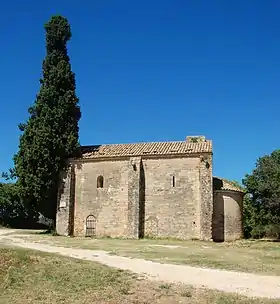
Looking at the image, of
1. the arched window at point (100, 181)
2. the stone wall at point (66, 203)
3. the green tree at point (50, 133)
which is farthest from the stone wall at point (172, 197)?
the green tree at point (50, 133)

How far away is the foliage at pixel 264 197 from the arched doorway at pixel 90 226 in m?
17.4

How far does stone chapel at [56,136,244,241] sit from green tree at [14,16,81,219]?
A: 1435 millimetres

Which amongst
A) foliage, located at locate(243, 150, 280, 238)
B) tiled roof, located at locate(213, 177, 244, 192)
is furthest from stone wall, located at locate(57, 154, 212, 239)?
foliage, located at locate(243, 150, 280, 238)

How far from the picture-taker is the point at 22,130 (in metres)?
38.5

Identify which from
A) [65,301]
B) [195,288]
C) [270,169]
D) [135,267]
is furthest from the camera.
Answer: [270,169]

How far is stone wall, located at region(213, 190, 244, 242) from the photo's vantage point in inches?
1351

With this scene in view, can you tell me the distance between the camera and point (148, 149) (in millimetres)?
36812

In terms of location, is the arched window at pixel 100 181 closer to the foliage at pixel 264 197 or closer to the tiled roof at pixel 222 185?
the tiled roof at pixel 222 185

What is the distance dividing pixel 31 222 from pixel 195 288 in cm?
4329

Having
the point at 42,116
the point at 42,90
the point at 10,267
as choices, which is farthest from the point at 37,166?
the point at 10,267

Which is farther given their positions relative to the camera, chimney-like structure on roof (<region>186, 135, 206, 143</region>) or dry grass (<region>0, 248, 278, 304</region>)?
chimney-like structure on roof (<region>186, 135, 206, 143</region>)

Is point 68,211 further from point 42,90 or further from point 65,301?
point 65,301

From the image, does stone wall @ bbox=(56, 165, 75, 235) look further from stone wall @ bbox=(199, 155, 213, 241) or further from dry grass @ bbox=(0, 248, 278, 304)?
dry grass @ bbox=(0, 248, 278, 304)

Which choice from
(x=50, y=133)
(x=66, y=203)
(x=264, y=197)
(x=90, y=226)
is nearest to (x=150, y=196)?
(x=90, y=226)
